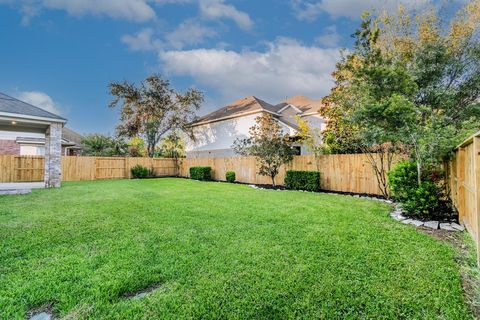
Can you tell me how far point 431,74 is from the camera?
7.74 m

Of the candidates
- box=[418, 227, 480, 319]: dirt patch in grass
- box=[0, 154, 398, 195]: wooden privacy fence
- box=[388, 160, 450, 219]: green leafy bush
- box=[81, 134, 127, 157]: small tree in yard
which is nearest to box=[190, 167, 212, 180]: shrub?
box=[0, 154, 398, 195]: wooden privacy fence

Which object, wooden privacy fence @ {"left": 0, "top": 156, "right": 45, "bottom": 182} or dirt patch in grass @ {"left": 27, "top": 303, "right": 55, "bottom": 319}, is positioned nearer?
dirt patch in grass @ {"left": 27, "top": 303, "right": 55, "bottom": 319}

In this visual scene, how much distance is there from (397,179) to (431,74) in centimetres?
476

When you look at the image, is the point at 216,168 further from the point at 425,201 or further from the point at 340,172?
the point at 425,201

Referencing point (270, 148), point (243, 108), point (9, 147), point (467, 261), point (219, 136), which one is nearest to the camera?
point (467, 261)

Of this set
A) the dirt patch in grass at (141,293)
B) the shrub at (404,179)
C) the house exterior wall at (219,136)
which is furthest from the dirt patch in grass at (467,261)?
the house exterior wall at (219,136)

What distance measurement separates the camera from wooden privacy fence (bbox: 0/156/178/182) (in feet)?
45.8

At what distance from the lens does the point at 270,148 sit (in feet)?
38.6

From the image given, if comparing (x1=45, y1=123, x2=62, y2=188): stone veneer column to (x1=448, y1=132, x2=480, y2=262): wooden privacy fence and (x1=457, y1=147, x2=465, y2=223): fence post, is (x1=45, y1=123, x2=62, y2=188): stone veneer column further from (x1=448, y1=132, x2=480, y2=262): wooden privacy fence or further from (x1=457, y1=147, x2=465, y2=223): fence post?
(x1=457, y1=147, x2=465, y2=223): fence post

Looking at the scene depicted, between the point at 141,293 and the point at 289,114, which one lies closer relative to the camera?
the point at 141,293

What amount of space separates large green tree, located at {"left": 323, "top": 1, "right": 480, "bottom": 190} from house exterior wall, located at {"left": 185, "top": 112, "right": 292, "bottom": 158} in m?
8.50

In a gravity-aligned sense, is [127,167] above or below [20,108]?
below

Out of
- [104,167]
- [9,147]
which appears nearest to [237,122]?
[104,167]

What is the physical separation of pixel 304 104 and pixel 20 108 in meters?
20.0
